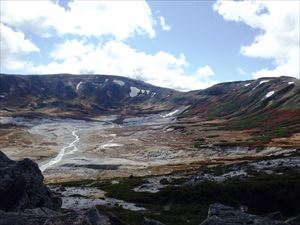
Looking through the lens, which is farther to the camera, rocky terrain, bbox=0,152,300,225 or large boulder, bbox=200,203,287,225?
rocky terrain, bbox=0,152,300,225

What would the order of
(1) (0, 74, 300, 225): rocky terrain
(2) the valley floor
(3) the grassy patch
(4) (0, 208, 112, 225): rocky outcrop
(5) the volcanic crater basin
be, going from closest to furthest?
1. (4) (0, 208, 112, 225): rocky outcrop
2. (1) (0, 74, 300, 225): rocky terrain
3. (3) the grassy patch
4. (2) the valley floor
5. (5) the volcanic crater basin

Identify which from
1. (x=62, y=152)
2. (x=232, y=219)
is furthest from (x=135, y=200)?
(x=62, y=152)

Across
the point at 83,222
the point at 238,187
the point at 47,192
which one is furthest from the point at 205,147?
the point at 83,222

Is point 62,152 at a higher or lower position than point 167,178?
lower

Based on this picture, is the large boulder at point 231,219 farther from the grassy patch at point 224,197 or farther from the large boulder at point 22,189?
the grassy patch at point 224,197

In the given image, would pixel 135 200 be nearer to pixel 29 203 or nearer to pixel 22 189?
pixel 29 203

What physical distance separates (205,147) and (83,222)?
3858 inches

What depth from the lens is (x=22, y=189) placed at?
28484 millimetres

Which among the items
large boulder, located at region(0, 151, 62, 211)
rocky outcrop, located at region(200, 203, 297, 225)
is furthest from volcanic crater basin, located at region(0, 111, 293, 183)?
rocky outcrop, located at region(200, 203, 297, 225)

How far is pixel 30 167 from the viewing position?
31.6 meters

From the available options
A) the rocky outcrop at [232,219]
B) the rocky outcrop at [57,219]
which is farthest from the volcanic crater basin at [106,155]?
the rocky outcrop at [57,219]

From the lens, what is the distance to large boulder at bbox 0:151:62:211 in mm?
27328

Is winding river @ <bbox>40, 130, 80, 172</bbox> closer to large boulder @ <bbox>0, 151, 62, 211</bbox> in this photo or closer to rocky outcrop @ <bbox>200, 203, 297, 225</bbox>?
large boulder @ <bbox>0, 151, 62, 211</bbox>

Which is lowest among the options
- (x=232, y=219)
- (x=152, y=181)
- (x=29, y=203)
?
(x=152, y=181)
